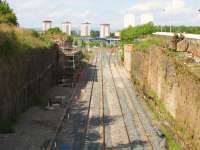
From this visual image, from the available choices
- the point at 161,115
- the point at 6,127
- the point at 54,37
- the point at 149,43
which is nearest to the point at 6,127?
the point at 6,127

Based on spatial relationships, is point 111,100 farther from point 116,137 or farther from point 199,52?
point 116,137

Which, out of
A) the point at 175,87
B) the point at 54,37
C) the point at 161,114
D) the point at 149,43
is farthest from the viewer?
the point at 54,37

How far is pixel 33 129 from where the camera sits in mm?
22750

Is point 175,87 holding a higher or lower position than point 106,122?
higher

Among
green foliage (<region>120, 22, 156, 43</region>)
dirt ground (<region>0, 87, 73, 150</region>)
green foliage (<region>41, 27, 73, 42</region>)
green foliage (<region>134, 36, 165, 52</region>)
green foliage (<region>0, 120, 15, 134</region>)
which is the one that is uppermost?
green foliage (<region>120, 22, 156, 43</region>)

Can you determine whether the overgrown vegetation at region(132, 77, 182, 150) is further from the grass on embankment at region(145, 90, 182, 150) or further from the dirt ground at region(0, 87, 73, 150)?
the dirt ground at region(0, 87, 73, 150)

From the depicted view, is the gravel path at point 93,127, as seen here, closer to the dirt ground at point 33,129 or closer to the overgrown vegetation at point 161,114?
the dirt ground at point 33,129

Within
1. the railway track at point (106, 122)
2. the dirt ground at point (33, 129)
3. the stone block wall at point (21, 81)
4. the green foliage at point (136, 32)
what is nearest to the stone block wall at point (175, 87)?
the railway track at point (106, 122)

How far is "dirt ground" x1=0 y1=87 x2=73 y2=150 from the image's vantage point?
1955cm

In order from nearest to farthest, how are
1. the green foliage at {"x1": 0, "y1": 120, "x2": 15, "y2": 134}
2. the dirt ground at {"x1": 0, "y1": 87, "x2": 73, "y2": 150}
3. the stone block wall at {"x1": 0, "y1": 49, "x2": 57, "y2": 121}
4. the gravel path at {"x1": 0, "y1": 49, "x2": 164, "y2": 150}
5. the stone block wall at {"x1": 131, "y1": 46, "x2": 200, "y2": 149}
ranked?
the dirt ground at {"x1": 0, "y1": 87, "x2": 73, "y2": 150}
the gravel path at {"x1": 0, "y1": 49, "x2": 164, "y2": 150}
the stone block wall at {"x1": 131, "y1": 46, "x2": 200, "y2": 149}
the green foliage at {"x1": 0, "y1": 120, "x2": 15, "y2": 134}
the stone block wall at {"x1": 0, "y1": 49, "x2": 57, "y2": 121}

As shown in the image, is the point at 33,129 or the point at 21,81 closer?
the point at 33,129

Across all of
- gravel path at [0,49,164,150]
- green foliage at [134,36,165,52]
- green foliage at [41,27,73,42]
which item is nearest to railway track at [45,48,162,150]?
gravel path at [0,49,164,150]

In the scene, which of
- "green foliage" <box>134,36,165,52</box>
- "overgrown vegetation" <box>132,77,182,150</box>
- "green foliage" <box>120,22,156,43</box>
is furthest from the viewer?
"green foliage" <box>120,22,156,43</box>

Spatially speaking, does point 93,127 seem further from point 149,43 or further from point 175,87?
point 149,43
